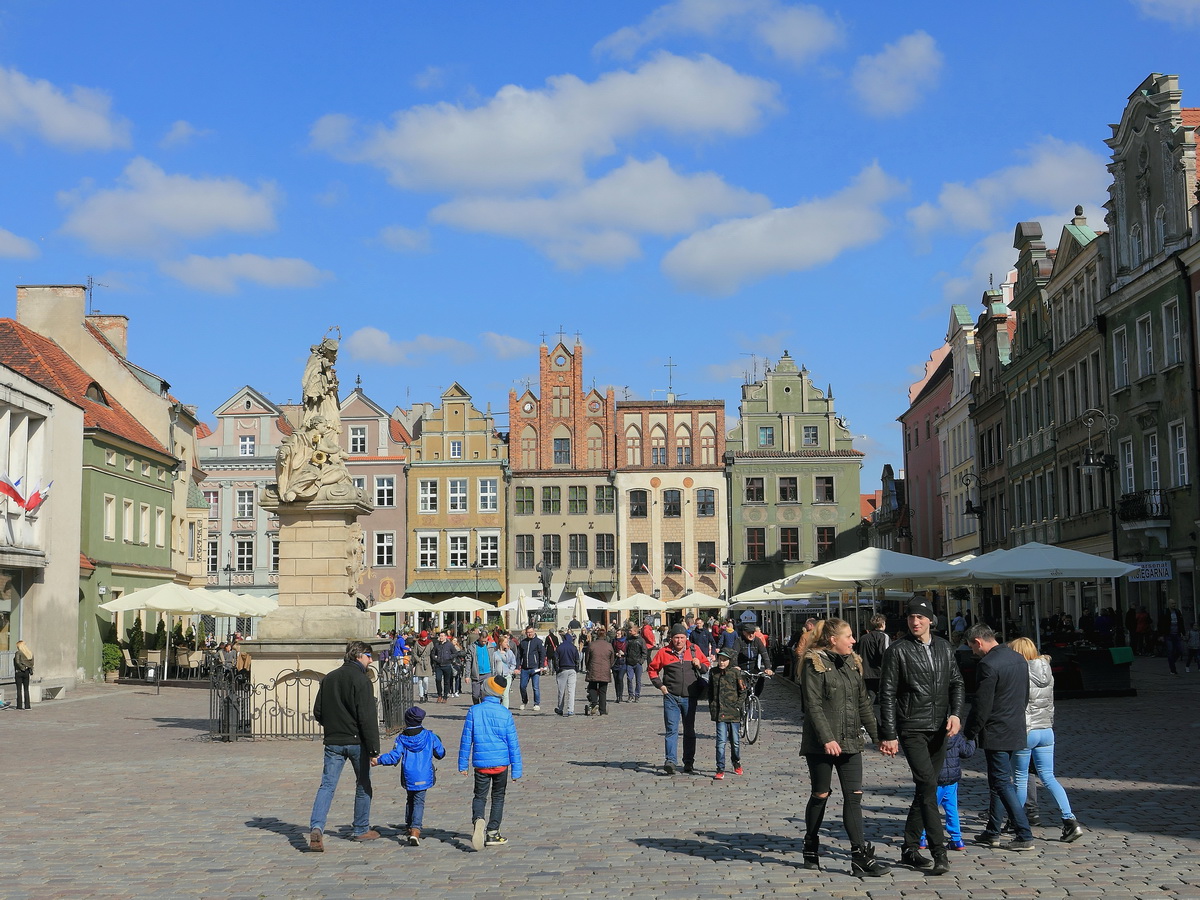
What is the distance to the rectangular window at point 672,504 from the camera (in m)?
72.0

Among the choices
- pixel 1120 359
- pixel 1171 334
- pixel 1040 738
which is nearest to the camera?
pixel 1040 738

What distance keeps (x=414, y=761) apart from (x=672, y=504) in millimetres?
61571

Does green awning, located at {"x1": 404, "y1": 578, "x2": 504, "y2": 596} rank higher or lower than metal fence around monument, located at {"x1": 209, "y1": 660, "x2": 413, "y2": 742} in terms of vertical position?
higher

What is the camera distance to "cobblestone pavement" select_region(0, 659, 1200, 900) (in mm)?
9000

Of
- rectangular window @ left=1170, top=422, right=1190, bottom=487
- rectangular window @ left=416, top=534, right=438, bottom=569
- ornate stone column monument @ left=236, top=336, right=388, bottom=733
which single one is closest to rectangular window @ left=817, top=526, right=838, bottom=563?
rectangular window @ left=416, top=534, right=438, bottom=569

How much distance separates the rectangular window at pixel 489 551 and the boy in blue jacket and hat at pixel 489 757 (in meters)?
60.4

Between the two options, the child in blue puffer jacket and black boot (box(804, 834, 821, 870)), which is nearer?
black boot (box(804, 834, 821, 870))

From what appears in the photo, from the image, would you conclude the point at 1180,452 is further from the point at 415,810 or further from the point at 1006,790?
the point at 415,810

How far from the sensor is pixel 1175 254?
35.7 metres

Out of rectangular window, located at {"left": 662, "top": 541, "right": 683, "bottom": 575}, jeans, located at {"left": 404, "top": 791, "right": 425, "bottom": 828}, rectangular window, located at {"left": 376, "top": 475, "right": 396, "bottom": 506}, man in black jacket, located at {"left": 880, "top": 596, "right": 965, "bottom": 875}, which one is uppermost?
rectangular window, located at {"left": 376, "top": 475, "right": 396, "bottom": 506}

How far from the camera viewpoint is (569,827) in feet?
38.3

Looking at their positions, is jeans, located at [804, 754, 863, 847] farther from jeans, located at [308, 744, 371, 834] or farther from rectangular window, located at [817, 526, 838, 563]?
rectangular window, located at [817, 526, 838, 563]

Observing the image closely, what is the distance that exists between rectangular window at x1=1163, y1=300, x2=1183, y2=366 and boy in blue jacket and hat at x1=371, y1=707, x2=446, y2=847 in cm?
3045

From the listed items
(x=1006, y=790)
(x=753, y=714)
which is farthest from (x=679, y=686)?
(x=1006, y=790)
